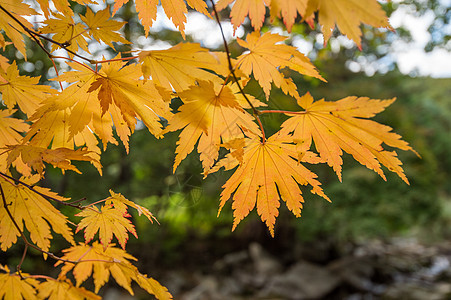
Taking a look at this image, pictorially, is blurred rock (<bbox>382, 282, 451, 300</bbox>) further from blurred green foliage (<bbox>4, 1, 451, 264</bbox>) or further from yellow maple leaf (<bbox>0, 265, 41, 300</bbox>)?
yellow maple leaf (<bbox>0, 265, 41, 300</bbox>)

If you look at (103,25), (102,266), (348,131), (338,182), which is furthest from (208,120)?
(338,182)

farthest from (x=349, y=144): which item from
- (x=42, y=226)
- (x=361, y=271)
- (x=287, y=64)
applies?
(x=361, y=271)

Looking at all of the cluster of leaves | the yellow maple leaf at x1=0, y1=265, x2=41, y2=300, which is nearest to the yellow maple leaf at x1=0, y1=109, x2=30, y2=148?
the cluster of leaves

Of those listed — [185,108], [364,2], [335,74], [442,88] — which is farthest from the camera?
[442,88]

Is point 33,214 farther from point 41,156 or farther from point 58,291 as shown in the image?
point 41,156

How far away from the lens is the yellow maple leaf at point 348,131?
590 mm

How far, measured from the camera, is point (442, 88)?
23.4 feet

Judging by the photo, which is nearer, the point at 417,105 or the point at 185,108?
the point at 185,108

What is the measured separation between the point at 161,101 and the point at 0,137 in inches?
19.1

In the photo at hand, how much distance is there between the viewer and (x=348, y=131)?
646mm

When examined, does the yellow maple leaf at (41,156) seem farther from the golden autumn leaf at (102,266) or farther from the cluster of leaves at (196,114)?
the golden autumn leaf at (102,266)

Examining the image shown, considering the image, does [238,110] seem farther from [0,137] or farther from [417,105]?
[417,105]

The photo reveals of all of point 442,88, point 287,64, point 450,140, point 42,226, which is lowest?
point 42,226

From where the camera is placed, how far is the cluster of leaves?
0.57 meters
